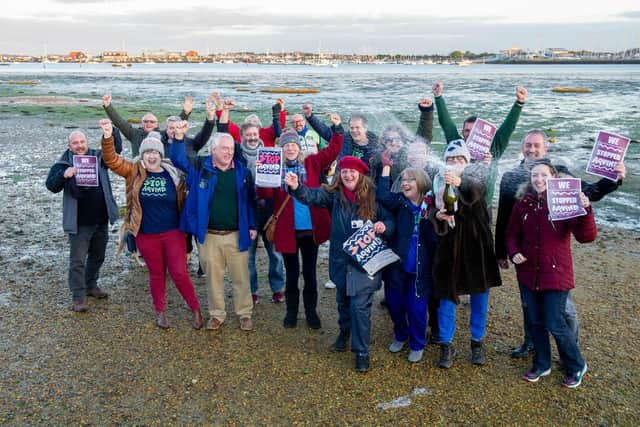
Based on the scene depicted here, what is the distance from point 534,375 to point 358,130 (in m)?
3.16

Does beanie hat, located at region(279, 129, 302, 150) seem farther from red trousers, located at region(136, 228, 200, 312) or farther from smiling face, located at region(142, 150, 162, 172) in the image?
red trousers, located at region(136, 228, 200, 312)

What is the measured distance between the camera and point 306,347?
5812mm

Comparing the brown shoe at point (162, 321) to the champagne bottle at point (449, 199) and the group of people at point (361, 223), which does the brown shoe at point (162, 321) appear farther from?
the champagne bottle at point (449, 199)

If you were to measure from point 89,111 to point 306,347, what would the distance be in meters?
31.8

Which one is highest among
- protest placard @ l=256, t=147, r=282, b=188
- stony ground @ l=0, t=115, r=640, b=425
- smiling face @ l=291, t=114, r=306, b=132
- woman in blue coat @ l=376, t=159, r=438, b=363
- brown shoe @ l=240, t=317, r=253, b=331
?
smiling face @ l=291, t=114, r=306, b=132

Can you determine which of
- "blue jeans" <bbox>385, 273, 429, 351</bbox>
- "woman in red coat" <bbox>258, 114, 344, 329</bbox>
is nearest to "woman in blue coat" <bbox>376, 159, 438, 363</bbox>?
"blue jeans" <bbox>385, 273, 429, 351</bbox>

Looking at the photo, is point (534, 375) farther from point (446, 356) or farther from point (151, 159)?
point (151, 159)

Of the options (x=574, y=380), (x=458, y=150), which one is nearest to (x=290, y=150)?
(x=458, y=150)

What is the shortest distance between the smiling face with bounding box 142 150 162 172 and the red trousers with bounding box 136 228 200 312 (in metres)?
0.75

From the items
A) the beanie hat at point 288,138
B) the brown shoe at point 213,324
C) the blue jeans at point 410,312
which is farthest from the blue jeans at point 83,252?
the blue jeans at point 410,312

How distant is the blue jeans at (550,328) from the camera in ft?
15.7

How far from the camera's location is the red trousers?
5.96 metres

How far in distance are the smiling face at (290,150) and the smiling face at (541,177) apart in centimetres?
242

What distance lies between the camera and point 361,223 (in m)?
5.25
